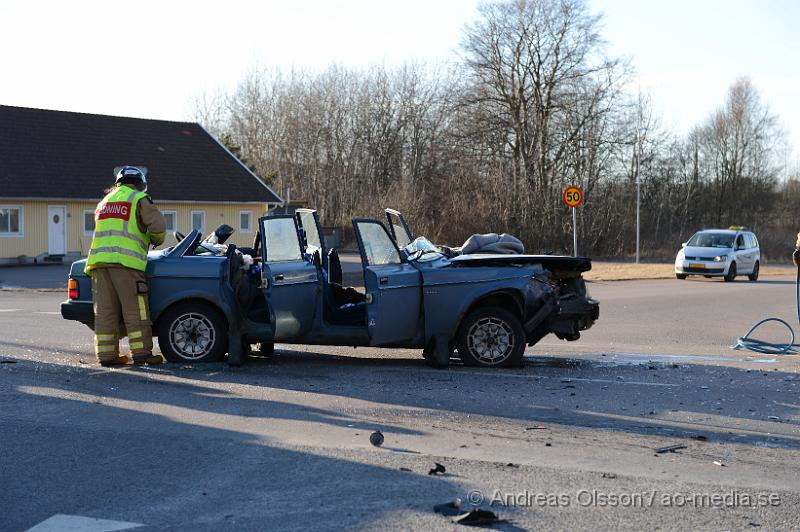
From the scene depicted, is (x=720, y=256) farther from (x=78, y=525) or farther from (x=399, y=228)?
(x=78, y=525)

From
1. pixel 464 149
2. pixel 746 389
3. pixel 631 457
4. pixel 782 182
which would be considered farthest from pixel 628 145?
pixel 631 457

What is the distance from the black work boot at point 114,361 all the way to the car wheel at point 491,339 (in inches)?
146

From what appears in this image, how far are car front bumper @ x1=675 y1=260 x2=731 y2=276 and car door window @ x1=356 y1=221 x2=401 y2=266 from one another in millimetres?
22722

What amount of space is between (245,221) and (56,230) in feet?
32.9

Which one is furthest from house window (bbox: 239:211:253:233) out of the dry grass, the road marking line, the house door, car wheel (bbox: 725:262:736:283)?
the road marking line

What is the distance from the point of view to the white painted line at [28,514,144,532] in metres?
4.95

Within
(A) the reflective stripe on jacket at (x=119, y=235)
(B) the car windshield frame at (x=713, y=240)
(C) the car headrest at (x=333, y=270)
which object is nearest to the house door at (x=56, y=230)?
(B) the car windshield frame at (x=713, y=240)

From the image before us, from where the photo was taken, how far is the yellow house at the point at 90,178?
38.2 m

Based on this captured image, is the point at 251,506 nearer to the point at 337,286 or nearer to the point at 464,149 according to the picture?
the point at 337,286

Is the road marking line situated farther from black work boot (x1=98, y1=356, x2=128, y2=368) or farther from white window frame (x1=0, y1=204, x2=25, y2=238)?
white window frame (x1=0, y1=204, x2=25, y2=238)

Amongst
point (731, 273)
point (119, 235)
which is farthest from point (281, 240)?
point (731, 273)

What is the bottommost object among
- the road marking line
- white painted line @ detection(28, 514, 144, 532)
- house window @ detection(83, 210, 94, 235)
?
white painted line @ detection(28, 514, 144, 532)

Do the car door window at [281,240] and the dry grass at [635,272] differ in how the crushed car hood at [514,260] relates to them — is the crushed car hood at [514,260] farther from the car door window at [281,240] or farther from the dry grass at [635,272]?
the dry grass at [635,272]

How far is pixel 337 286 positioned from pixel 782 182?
234 feet
